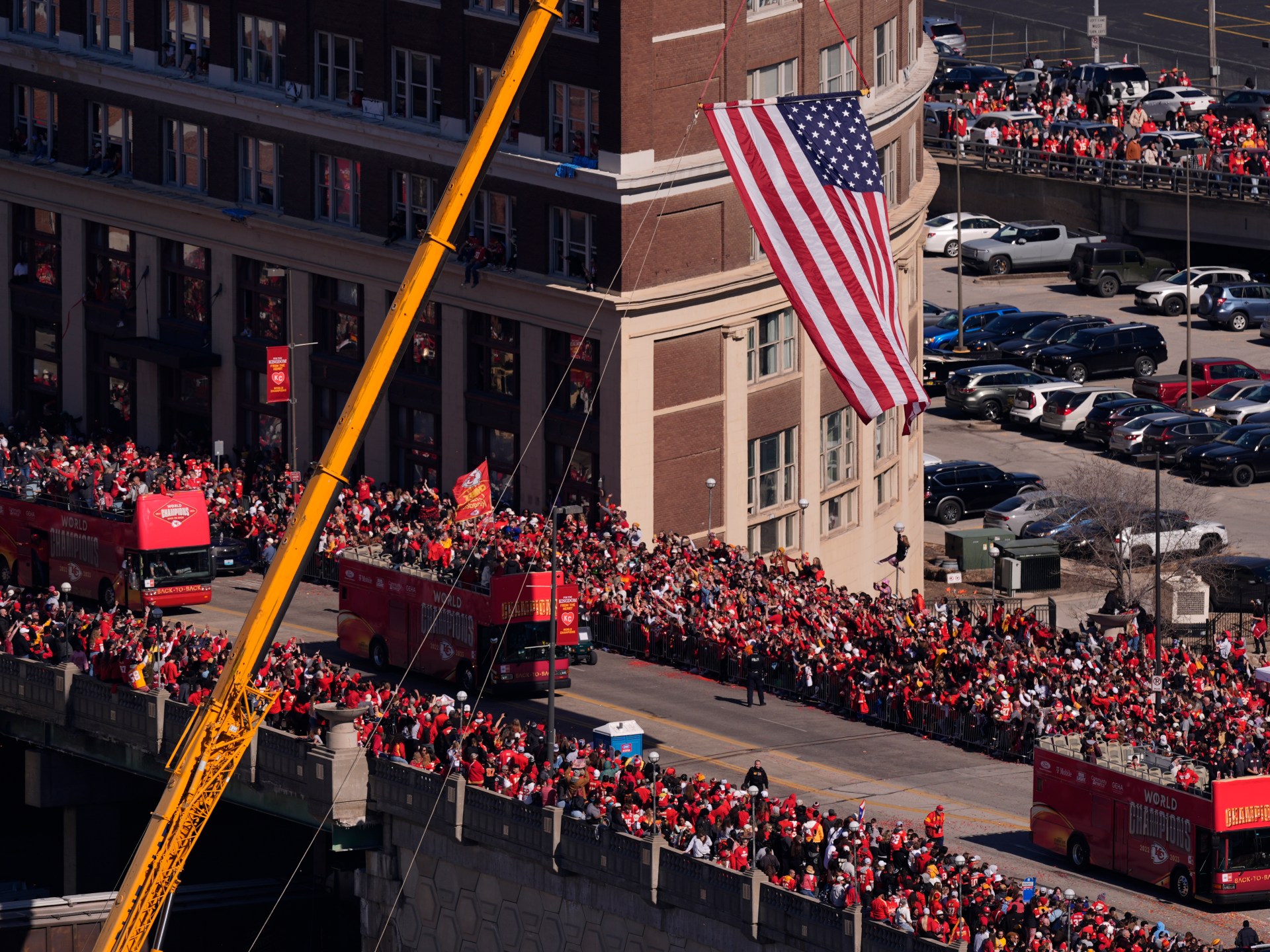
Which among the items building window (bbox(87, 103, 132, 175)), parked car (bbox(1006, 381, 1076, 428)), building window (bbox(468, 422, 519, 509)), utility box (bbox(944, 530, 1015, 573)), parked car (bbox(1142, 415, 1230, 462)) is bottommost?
utility box (bbox(944, 530, 1015, 573))

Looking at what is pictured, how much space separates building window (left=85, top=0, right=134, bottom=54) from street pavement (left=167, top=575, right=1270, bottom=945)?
28324 mm

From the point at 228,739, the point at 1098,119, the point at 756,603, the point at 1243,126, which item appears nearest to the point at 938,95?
the point at 1098,119

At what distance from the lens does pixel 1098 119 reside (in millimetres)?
132250

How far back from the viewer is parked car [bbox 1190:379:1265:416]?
10600 centimetres

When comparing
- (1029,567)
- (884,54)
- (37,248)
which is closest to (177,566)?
(37,248)

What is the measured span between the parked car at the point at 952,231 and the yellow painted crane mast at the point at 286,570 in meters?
77.5

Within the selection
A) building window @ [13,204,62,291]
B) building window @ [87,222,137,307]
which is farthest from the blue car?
building window @ [13,204,62,291]

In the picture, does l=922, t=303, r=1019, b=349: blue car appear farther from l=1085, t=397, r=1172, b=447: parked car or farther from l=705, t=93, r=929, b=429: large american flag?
l=705, t=93, r=929, b=429: large american flag

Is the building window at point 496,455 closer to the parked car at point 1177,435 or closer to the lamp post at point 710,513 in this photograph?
the lamp post at point 710,513

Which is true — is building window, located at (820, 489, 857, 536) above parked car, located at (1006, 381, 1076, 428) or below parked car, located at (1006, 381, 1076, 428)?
above

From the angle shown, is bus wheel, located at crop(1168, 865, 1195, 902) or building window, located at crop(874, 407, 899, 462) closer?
bus wheel, located at crop(1168, 865, 1195, 902)

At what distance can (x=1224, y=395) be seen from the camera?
107 meters

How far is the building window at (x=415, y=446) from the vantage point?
90.1 m

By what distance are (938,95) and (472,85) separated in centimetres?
5324
